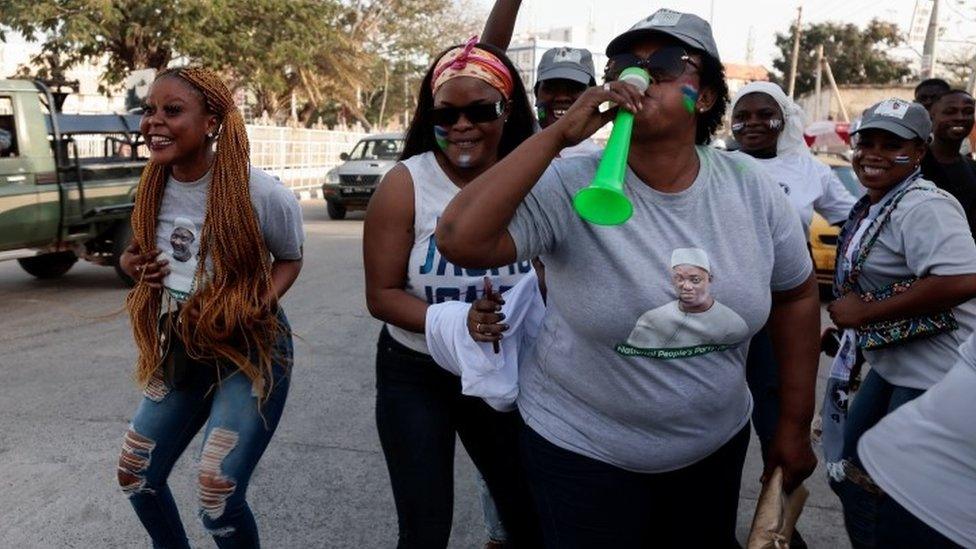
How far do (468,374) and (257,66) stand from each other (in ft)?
75.4

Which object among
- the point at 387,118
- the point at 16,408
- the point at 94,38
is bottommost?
the point at 387,118

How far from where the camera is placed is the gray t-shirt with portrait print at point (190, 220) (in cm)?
284

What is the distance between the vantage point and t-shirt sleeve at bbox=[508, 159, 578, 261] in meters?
1.90

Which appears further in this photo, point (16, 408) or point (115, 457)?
point (16, 408)

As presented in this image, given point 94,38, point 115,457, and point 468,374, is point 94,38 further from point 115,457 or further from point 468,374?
point 468,374

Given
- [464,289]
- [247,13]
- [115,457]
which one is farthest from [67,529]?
[247,13]

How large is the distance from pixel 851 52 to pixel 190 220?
51667mm

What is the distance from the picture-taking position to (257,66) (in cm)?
2377

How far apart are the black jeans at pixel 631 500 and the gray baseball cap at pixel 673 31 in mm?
904

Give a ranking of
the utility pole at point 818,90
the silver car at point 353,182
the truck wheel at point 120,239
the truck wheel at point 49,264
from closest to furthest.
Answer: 1. the truck wheel at point 120,239
2. the truck wheel at point 49,264
3. the silver car at point 353,182
4. the utility pole at point 818,90

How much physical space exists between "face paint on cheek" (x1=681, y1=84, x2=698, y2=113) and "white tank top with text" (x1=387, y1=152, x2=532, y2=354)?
76cm

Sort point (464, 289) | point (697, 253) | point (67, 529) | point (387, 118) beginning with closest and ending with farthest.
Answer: point (697, 253) < point (464, 289) < point (67, 529) < point (387, 118)

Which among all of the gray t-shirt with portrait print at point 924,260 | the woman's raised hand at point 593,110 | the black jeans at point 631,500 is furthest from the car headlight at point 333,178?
the woman's raised hand at point 593,110

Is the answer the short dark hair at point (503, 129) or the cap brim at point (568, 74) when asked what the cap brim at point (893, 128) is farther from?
the cap brim at point (568, 74)
